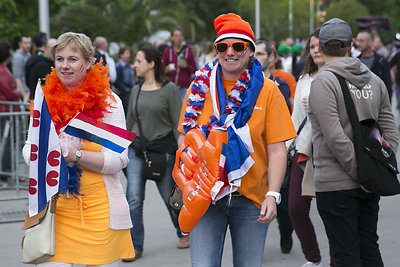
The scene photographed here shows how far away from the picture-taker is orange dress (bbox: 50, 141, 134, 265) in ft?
12.6

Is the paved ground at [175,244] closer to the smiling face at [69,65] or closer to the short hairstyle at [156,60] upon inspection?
the short hairstyle at [156,60]

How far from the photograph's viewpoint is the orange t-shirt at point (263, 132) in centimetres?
375

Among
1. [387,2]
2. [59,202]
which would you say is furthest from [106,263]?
[387,2]

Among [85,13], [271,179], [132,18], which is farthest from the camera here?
[132,18]

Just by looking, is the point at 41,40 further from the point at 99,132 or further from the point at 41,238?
the point at 41,238

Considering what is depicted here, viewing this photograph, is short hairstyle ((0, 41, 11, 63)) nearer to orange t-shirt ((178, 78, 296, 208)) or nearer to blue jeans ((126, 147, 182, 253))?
blue jeans ((126, 147, 182, 253))

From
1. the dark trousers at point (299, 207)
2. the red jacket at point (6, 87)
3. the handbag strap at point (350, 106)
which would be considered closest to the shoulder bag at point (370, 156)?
the handbag strap at point (350, 106)

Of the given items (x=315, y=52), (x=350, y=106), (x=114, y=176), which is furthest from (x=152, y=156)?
(x=350, y=106)

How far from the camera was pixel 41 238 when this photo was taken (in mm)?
3758

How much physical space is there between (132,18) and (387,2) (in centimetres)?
4211

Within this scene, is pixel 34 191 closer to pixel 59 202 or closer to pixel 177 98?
pixel 59 202

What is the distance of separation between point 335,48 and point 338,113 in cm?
44

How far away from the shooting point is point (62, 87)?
4031 millimetres

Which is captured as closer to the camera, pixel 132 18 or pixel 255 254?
pixel 255 254
